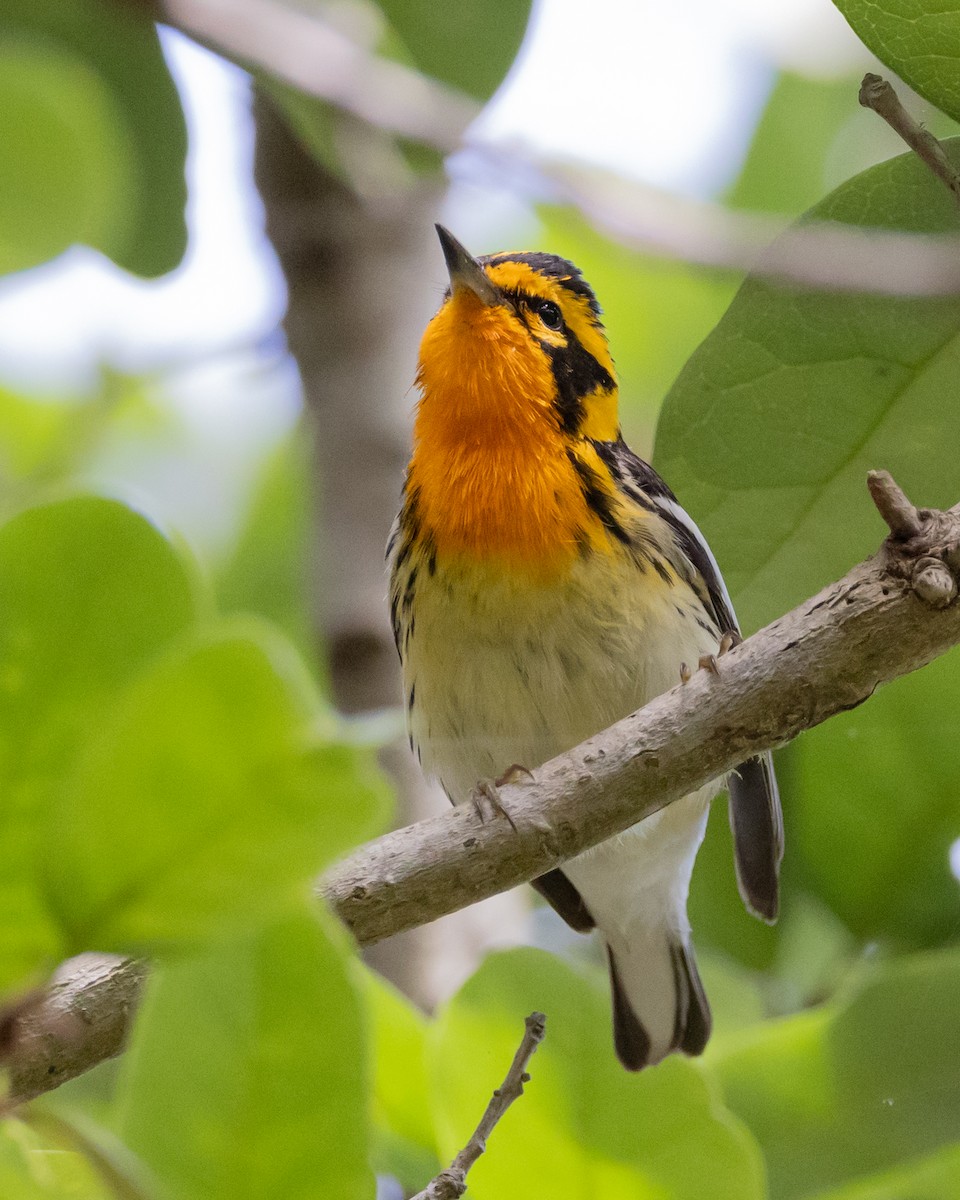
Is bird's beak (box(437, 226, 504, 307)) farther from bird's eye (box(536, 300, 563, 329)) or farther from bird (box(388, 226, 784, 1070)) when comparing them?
bird's eye (box(536, 300, 563, 329))

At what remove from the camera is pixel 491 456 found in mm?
3846

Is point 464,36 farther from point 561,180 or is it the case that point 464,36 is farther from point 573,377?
point 573,377

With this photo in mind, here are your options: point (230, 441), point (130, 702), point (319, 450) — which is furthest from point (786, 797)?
point (230, 441)

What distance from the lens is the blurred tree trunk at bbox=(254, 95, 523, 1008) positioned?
4059 millimetres

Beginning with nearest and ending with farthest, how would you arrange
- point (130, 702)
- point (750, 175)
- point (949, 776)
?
point (130, 702) → point (949, 776) → point (750, 175)

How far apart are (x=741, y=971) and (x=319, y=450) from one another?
1.96m

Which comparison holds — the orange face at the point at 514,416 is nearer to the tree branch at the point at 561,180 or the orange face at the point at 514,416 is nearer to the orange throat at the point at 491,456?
the orange throat at the point at 491,456

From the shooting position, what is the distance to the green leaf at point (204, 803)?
0.66 metres

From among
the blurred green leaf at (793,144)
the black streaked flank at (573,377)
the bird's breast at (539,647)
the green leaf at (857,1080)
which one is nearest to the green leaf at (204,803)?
the green leaf at (857,1080)

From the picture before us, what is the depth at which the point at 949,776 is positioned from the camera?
2.36 meters

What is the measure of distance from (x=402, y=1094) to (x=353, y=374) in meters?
2.62

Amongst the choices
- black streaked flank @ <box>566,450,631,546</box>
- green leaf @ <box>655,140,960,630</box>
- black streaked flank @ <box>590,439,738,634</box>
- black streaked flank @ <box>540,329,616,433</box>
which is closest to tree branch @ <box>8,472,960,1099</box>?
green leaf @ <box>655,140,960,630</box>

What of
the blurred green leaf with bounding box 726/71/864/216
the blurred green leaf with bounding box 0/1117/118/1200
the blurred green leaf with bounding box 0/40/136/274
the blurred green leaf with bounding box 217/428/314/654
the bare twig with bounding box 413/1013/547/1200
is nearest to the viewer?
Answer: the blurred green leaf with bounding box 0/1117/118/1200

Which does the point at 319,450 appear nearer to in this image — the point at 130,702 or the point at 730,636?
the point at 730,636
